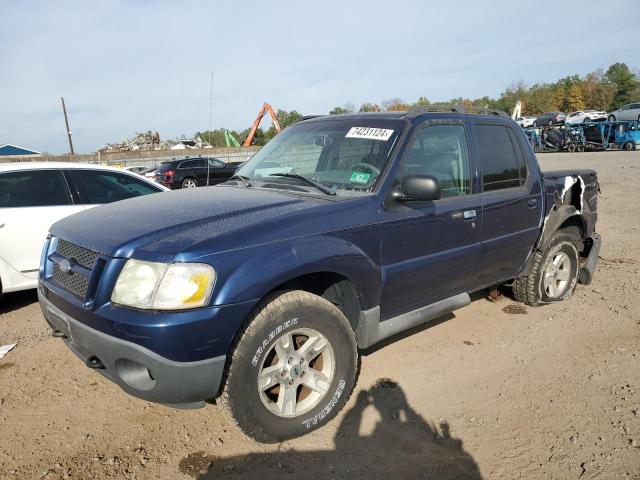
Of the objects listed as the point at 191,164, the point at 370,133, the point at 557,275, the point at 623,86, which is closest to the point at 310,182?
the point at 370,133

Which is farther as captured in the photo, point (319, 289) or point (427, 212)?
point (427, 212)

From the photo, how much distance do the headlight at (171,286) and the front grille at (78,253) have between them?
37cm

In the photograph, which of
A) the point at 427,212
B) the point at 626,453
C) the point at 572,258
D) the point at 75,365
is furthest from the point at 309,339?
the point at 572,258

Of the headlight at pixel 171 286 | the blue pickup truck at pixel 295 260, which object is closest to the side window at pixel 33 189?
the blue pickup truck at pixel 295 260

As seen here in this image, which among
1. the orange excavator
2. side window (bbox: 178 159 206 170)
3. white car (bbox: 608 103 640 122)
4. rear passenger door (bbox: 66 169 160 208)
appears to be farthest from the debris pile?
rear passenger door (bbox: 66 169 160 208)

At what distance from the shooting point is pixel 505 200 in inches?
153

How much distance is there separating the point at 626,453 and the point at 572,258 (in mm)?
2715

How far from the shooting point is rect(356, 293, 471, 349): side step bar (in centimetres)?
304

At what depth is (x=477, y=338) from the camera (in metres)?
4.11

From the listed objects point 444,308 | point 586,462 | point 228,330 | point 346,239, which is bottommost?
point 586,462

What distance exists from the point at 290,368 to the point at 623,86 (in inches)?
3385

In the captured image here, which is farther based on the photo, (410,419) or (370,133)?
(370,133)

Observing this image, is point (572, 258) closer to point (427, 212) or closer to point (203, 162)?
point (427, 212)

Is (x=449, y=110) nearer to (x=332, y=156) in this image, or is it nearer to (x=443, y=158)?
(x=443, y=158)
